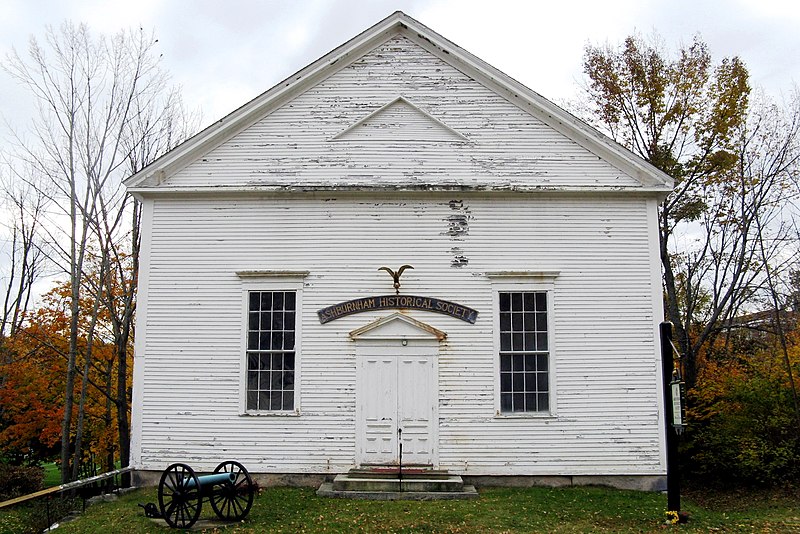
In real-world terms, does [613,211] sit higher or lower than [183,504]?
higher

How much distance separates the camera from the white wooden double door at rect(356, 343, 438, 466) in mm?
12680

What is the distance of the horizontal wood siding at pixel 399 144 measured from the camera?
13.4 meters

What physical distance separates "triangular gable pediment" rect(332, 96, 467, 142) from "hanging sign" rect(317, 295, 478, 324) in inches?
121

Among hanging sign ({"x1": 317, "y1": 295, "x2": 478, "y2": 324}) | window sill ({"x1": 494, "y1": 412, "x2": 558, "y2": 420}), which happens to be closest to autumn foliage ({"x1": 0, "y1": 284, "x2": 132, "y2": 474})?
hanging sign ({"x1": 317, "y1": 295, "x2": 478, "y2": 324})

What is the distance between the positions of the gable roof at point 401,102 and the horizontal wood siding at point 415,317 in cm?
66

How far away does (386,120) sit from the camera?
13656mm

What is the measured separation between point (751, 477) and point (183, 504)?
441 inches

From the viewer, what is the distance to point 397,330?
42.6 ft

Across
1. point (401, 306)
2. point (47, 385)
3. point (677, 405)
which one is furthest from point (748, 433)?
point (47, 385)

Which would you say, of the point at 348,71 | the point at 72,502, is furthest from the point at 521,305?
the point at 72,502

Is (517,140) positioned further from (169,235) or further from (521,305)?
(169,235)

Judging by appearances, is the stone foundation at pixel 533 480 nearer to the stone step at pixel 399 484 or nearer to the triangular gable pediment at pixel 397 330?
the stone step at pixel 399 484

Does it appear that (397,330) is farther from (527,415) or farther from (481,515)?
(481,515)

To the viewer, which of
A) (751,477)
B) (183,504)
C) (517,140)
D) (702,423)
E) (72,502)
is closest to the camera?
(183,504)
